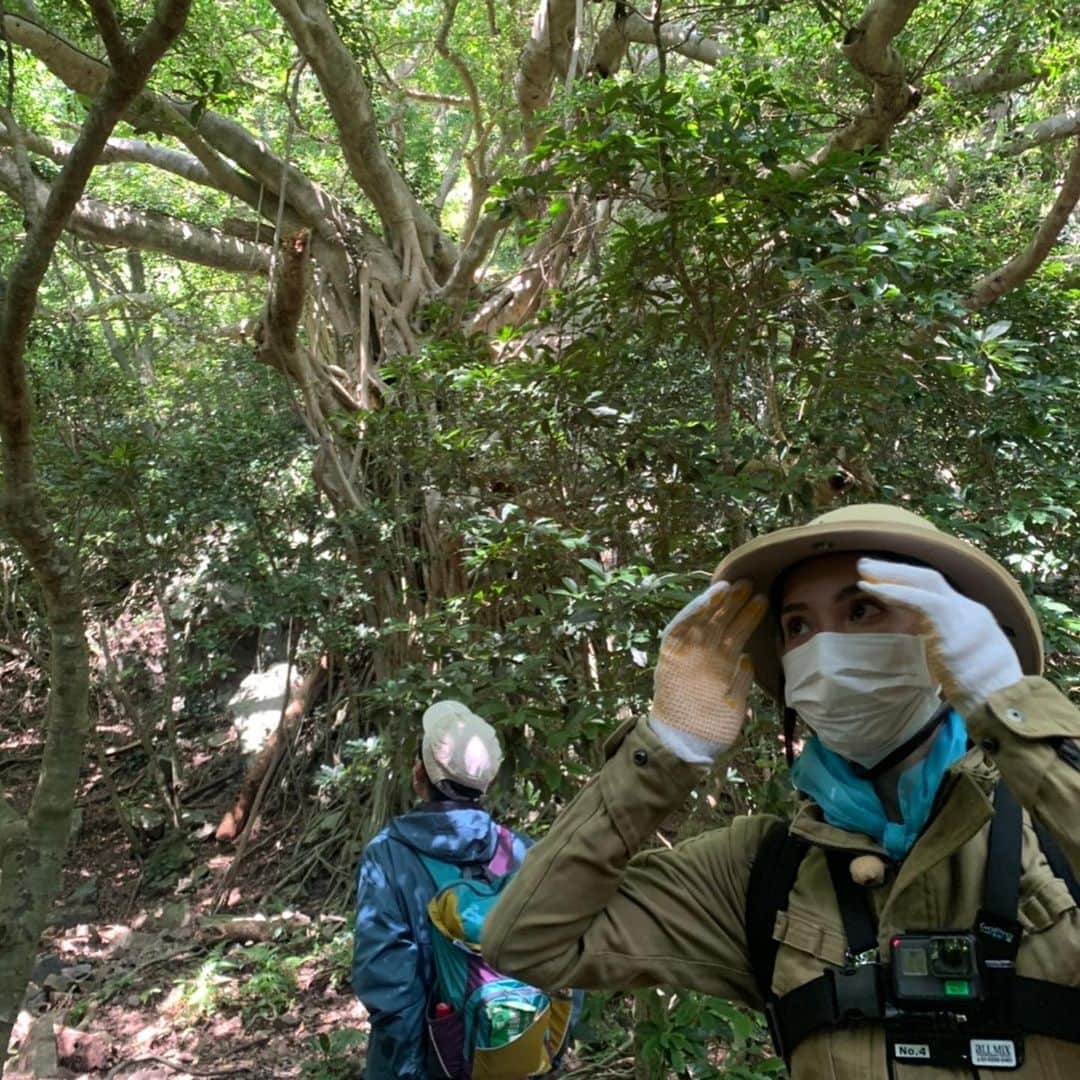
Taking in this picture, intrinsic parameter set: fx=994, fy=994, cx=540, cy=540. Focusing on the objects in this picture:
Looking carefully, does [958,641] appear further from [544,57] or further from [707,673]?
[544,57]

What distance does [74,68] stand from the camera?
575cm

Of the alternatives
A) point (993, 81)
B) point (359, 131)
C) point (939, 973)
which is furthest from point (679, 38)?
point (939, 973)

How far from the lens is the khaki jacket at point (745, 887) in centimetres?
101

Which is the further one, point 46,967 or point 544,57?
point 544,57

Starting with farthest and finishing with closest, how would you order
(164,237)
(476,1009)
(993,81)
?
(164,237), (993,81), (476,1009)

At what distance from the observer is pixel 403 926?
248cm

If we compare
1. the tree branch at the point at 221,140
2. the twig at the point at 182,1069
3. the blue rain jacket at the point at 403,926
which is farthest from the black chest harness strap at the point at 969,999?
the tree branch at the point at 221,140

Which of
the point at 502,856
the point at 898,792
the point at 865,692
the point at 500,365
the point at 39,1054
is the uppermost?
the point at 500,365

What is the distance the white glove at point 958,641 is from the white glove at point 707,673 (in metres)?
0.28

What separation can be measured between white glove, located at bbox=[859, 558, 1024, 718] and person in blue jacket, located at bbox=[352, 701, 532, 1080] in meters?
1.71

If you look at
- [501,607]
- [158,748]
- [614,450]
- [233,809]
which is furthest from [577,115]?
[158,748]

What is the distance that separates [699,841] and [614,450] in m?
2.40

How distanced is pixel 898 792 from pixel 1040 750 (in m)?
0.26

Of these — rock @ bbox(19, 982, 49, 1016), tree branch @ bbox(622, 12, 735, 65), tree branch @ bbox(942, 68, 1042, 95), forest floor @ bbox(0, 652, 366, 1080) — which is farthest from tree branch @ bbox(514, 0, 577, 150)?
rock @ bbox(19, 982, 49, 1016)
